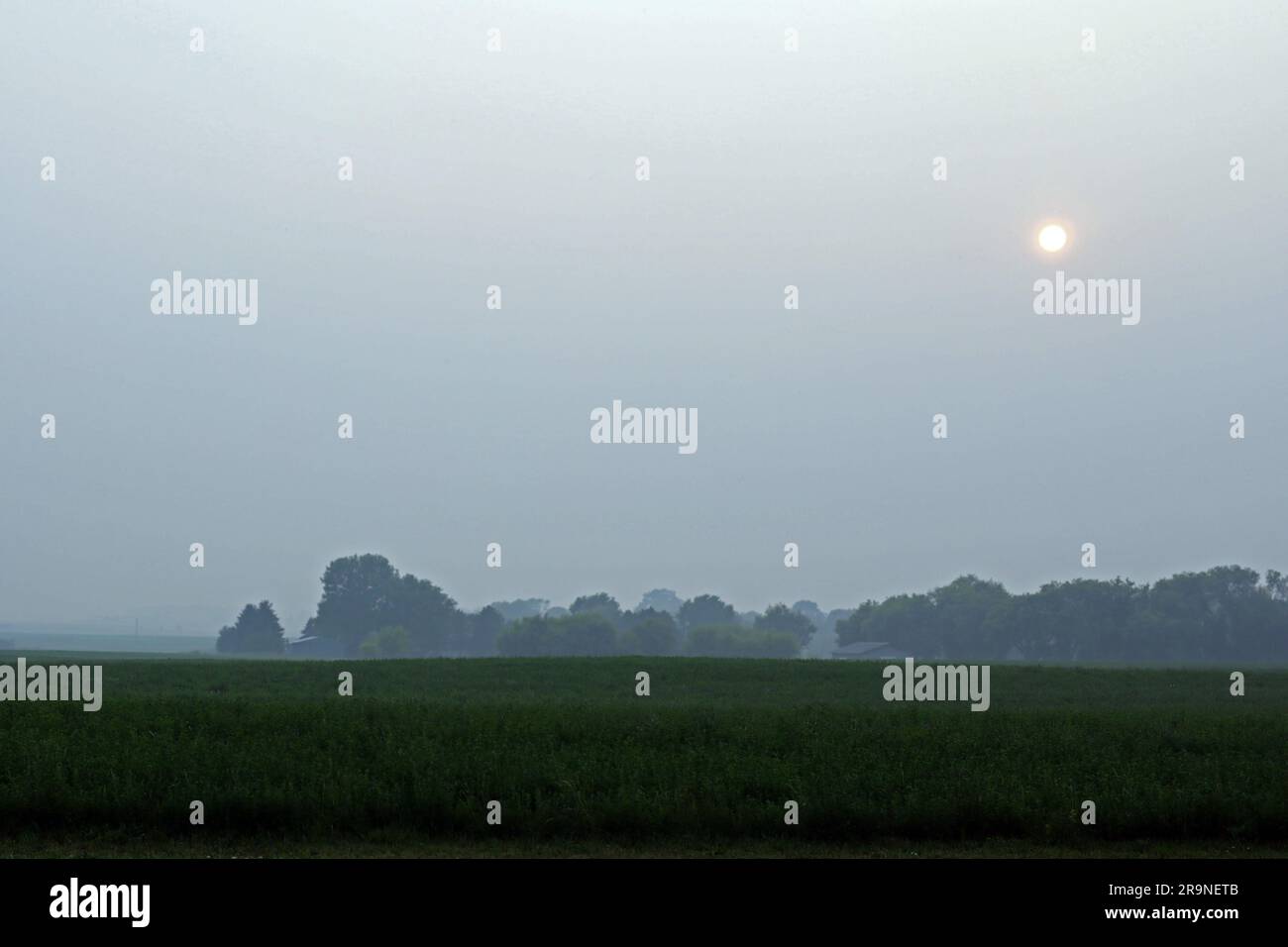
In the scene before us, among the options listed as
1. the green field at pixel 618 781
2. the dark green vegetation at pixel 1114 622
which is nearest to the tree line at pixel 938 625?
the dark green vegetation at pixel 1114 622

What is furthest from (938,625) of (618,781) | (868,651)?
(618,781)

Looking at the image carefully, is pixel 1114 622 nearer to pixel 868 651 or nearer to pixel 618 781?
pixel 868 651

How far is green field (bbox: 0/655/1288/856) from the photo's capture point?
1791cm

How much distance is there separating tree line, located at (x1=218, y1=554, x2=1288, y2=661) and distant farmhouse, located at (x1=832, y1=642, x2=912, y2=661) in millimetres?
1082

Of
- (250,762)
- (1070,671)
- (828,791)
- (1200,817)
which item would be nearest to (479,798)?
(250,762)

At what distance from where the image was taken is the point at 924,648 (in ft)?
542

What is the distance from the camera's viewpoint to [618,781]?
65.6ft

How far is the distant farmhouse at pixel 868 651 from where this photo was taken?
167m

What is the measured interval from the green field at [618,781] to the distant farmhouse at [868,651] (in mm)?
141784
